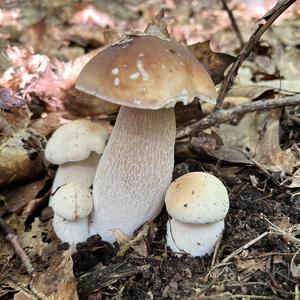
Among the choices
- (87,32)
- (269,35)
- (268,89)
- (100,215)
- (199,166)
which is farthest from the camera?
(87,32)

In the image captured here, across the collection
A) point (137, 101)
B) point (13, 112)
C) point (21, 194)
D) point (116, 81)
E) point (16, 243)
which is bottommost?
point (16, 243)

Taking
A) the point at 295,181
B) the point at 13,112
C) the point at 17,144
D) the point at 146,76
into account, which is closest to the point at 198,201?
the point at 146,76

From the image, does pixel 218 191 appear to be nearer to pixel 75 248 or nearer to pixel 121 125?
pixel 121 125

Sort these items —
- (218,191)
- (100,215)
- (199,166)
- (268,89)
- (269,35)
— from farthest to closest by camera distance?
(269,35)
(268,89)
(199,166)
(100,215)
(218,191)

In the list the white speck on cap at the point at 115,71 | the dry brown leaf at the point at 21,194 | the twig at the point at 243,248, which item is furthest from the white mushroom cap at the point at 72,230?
the white speck on cap at the point at 115,71

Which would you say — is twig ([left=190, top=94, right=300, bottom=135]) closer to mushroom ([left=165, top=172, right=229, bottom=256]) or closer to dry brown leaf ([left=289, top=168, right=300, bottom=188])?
dry brown leaf ([left=289, top=168, right=300, bottom=188])

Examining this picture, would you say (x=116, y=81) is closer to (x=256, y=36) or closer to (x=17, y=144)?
(x=256, y=36)

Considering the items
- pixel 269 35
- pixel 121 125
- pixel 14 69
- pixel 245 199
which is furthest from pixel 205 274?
pixel 269 35
